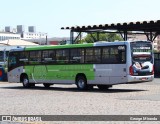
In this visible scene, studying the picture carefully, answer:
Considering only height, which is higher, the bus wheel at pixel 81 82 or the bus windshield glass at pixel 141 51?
the bus windshield glass at pixel 141 51

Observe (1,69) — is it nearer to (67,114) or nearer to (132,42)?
(132,42)

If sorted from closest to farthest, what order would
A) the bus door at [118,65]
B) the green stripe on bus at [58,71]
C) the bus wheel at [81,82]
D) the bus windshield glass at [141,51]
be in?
1. the bus door at [118,65]
2. the bus windshield glass at [141,51]
3. the green stripe on bus at [58,71]
4. the bus wheel at [81,82]

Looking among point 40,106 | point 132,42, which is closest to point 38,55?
point 132,42

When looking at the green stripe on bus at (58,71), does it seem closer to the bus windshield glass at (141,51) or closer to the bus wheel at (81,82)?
the bus wheel at (81,82)

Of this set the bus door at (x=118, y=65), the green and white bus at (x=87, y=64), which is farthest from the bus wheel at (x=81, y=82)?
the bus door at (x=118, y=65)

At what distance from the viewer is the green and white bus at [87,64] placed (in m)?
23.2

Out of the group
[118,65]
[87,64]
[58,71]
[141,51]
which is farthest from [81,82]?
[141,51]

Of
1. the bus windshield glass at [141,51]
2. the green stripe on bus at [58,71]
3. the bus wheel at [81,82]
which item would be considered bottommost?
the bus wheel at [81,82]

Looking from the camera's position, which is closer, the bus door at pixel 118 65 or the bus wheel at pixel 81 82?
the bus door at pixel 118 65

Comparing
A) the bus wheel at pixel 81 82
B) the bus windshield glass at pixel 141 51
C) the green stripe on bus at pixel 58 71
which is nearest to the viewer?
the bus windshield glass at pixel 141 51

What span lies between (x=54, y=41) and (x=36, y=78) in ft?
442

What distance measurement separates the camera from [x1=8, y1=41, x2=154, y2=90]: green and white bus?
23.2 metres

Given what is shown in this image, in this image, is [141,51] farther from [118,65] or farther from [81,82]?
[81,82]

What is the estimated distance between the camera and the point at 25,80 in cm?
2942
